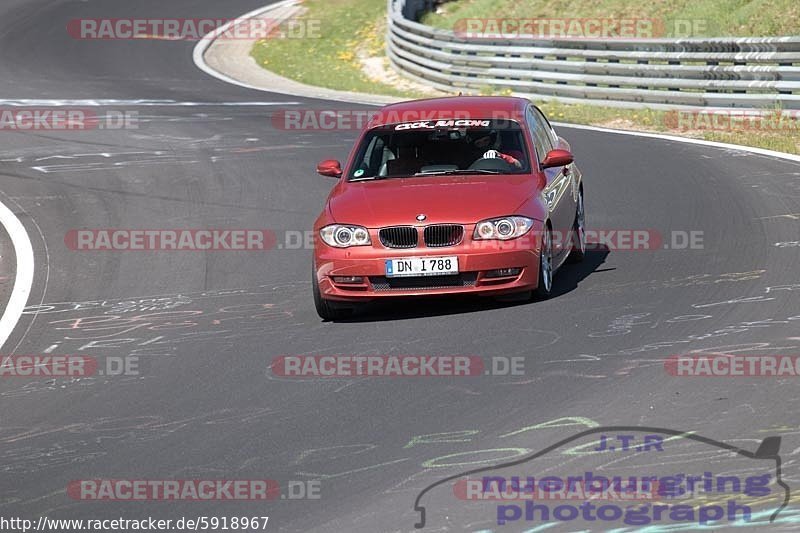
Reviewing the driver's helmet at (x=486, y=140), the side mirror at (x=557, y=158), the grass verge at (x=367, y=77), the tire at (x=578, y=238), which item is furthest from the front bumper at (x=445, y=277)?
the grass verge at (x=367, y=77)

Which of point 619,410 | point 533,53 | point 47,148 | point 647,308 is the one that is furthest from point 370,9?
point 619,410

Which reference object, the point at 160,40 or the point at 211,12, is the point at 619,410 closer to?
the point at 160,40

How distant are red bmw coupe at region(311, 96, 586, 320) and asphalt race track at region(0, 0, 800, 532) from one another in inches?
11.6

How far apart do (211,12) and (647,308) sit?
1445 inches

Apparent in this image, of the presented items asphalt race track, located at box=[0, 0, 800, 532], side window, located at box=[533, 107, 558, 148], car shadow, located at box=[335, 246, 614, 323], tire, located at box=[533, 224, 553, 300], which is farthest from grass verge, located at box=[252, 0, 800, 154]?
tire, located at box=[533, 224, 553, 300]

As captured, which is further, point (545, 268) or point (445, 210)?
point (545, 268)

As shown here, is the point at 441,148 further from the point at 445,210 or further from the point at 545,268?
the point at 545,268

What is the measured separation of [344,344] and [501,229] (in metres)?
1.54

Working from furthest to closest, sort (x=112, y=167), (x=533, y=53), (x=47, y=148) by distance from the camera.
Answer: (x=533, y=53)
(x=47, y=148)
(x=112, y=167)

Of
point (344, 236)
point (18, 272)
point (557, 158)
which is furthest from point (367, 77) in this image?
point (344, 236)

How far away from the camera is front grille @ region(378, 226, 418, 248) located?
1025cm

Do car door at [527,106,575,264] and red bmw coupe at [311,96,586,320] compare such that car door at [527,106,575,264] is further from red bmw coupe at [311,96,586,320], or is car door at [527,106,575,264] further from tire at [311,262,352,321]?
tire at [311,262,352,321]

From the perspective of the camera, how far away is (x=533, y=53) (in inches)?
1056

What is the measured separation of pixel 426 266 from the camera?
10.1 metres
